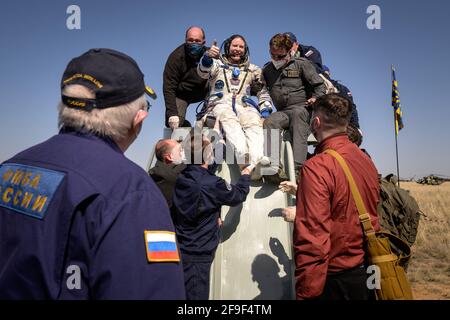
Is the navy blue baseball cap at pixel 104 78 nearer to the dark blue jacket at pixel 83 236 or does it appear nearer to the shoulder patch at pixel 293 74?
the dark blue jacket at pixel 83 236

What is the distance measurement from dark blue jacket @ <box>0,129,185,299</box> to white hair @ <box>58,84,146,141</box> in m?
0.13

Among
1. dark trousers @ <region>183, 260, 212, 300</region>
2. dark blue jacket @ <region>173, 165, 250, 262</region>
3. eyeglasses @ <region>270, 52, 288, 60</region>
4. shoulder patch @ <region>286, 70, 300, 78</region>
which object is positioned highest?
eyeglasses @ <region>270, 52, 288, 60</region>

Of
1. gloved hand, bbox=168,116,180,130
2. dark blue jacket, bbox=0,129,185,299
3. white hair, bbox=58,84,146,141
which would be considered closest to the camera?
dark blue jacket, bbox=0,129,185,299

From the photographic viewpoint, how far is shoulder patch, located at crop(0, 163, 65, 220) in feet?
3.53

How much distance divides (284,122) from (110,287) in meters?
4.01

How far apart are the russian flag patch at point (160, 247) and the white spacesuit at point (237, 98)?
3305 mm

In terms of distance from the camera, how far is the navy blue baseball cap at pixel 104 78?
1.22m

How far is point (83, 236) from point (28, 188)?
0.84 ft

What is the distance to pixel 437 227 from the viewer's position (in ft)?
42.8

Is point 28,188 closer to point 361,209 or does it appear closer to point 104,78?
point 104,78

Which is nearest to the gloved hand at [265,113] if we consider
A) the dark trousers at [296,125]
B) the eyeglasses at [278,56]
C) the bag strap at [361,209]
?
the dark trousers at [296,125]

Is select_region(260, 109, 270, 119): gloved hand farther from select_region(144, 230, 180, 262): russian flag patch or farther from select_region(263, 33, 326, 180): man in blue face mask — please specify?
select_region(144, 230, 180, 262): russian flag patch

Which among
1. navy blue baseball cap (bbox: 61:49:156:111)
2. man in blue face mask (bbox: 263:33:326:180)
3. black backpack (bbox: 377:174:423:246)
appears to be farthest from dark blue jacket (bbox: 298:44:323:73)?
navy blue baseball cap (bbox: 61:49:156:111)

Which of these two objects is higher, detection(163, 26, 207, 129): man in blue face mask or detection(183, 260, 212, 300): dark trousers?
detection(163, 26, 207, 129): man in blue face mask
